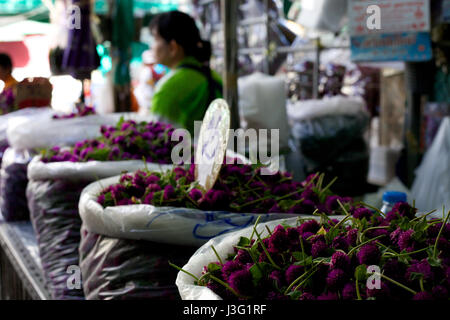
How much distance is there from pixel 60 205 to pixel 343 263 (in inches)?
47.7

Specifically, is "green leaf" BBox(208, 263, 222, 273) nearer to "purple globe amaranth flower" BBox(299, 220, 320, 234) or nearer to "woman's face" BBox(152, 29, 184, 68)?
"purple globe amaranth flower" BBox(299, 220, 320, 234)

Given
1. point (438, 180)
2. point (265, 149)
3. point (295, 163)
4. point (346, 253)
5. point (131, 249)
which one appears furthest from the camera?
point (295, 163)

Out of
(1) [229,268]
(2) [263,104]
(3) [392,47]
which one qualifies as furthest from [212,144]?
(3) [392,47]

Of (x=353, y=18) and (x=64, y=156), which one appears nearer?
(x=64, y=156)

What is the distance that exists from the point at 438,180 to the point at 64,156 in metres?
1.91

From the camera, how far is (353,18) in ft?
7.90

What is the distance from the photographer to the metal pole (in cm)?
181

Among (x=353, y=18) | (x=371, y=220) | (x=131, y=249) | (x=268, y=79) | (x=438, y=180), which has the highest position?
(x=353, y=18)

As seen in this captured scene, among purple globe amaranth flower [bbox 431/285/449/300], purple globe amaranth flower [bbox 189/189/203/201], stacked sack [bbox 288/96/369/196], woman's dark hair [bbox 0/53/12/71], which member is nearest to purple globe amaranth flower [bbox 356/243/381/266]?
purple globe amaranth flower [bbox 431/285/449/300]

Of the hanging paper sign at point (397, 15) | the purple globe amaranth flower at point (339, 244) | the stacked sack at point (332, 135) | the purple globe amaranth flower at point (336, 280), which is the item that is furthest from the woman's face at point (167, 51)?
the purple globe amaranth flower at point (336, 280)

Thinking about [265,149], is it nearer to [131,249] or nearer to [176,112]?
[176,112]

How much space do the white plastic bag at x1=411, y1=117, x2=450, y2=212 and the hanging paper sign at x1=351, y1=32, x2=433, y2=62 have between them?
0.38 m

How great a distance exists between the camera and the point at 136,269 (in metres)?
1.17
